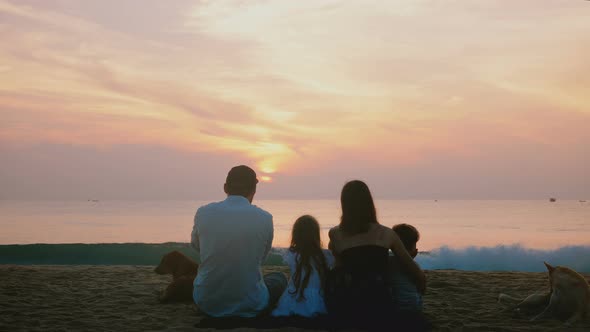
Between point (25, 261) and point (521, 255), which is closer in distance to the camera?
point (25, 261)

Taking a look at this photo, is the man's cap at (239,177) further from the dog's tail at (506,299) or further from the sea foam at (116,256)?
the sea foam at (116,256)

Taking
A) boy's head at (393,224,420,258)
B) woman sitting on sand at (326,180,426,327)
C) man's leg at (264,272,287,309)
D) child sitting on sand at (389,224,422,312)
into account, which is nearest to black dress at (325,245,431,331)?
woman sitting on sand at (326,180,426,327)

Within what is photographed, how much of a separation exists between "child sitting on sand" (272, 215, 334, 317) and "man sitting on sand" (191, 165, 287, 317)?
10.0 inches

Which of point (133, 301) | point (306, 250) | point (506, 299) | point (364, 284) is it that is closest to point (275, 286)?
point (306, 250)

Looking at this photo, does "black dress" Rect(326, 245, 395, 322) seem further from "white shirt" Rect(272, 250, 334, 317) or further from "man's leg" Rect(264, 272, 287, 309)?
"man's leg" Rect(264, 272, 287, 309)

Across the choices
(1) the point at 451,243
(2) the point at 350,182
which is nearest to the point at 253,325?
(2) the point at 350,182

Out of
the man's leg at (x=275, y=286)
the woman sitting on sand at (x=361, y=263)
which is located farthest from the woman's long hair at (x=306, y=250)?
the man's leg at (x=275, y=286)

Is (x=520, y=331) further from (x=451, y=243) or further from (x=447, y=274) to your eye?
(x=451, y=243)

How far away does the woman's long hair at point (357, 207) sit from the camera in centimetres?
517

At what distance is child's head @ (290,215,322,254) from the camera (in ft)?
17.7

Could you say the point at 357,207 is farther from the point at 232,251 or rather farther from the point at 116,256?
the point at 116,256

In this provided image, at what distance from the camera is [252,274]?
5.36 meters

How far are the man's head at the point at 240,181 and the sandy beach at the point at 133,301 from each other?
1386 mm

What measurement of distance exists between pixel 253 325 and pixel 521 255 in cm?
1547
